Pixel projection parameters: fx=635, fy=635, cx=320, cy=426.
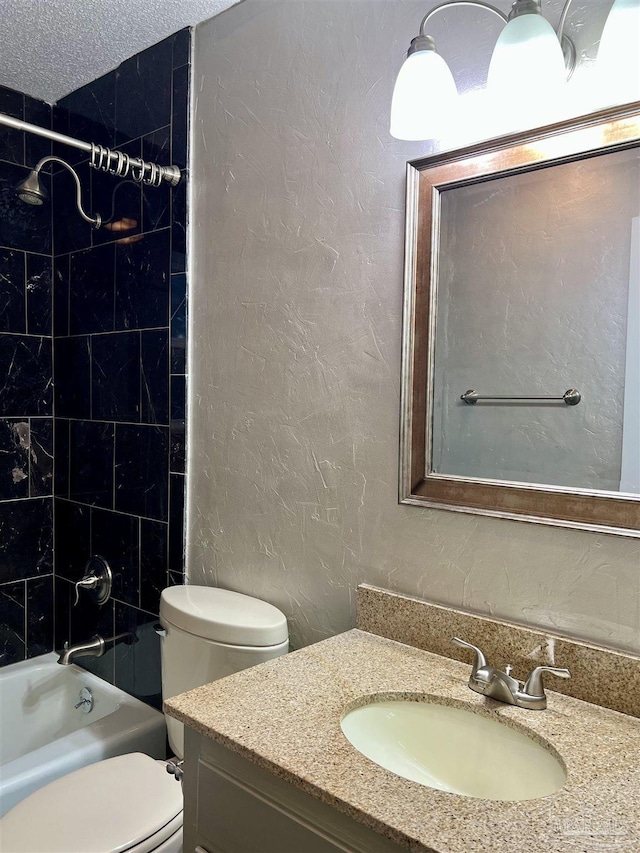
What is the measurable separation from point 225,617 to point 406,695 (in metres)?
0.58

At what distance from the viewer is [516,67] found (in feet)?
3.60

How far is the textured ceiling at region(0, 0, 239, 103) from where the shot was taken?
69.6 inches

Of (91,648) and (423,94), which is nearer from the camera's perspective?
(423,94)

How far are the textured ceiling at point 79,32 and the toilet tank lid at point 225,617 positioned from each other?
5.34ft

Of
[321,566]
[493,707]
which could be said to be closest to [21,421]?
[321,566]

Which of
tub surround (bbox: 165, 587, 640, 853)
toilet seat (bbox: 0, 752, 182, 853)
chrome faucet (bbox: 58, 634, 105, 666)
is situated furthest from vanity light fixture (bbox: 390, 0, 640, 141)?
chrome faucet (bbox: 58, 634, 105, 666)

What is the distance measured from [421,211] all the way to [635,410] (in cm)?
60

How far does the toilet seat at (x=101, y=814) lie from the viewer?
128 centimetres

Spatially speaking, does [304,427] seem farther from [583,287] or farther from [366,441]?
[583,287]

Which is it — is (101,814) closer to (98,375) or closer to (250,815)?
(250,815)

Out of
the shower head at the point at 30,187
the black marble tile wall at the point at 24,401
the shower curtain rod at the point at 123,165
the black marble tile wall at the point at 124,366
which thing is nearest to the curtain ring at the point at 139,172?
the shower curtain rod at the point at 123,165

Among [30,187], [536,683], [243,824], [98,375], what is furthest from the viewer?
[98,375]

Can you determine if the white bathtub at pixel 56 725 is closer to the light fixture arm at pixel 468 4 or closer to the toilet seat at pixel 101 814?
the toilet seat at pixel 101 814

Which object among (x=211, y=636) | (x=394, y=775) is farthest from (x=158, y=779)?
(x=394, y=775)
